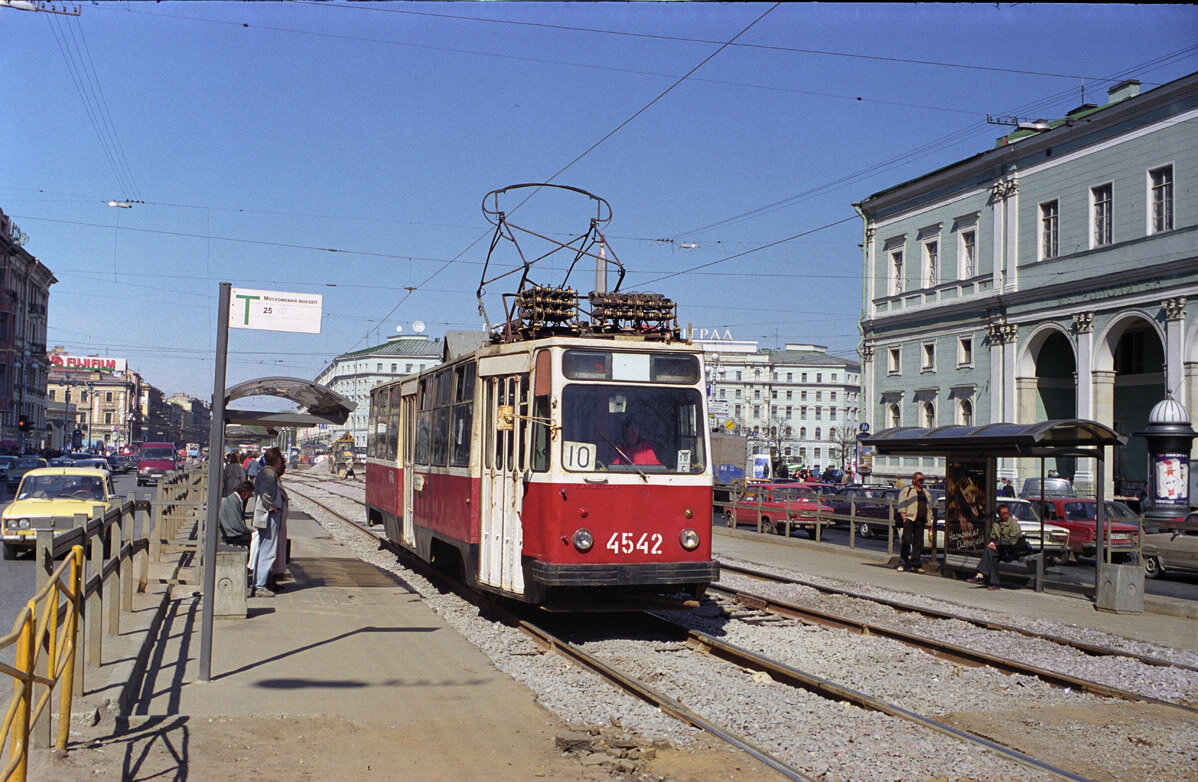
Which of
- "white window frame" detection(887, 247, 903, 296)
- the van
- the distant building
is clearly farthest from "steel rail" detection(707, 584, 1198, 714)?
the distant building

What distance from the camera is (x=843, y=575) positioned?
1970 centimetres

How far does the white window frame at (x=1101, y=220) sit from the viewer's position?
130 ft

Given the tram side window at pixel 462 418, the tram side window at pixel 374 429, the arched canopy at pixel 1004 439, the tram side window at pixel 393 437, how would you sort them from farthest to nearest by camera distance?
the tram side window at pixel 374 429
the tram side window at pixel 393 437
the arched canopy at pixel 1004 439
the tram side window at pixel 462 418

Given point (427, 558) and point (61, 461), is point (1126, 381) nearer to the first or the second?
point (427, 558)

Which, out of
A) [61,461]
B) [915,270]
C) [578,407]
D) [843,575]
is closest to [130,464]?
[61,461]

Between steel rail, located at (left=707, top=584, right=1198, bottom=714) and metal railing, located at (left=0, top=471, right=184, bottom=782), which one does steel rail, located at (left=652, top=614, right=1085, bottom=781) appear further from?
metal railing, located at (left=0, top=471, right=184, bottom=782)

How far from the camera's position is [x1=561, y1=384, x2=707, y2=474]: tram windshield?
10.9m

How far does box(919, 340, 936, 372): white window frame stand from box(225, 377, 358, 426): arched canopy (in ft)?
126

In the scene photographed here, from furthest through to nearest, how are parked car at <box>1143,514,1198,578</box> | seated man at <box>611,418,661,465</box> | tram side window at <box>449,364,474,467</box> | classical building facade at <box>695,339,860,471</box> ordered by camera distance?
1. classical building facade at <box>695,339,860,471</box>
2. parked car at <box>1143,514,1198,578</box>
3. tram side window at <box>449,364,474,467</box>
4. seated man at <box>611,418,661,465</box>

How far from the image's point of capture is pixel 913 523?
20.4m

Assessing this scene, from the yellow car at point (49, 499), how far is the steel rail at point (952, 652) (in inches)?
424

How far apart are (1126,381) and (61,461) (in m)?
45.9

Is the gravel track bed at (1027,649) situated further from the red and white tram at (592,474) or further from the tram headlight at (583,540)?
the tram headlight at (583,540)

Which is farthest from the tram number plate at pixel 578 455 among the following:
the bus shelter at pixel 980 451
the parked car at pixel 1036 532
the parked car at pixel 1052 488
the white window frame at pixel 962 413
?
the white window frame at pixel 962 413
